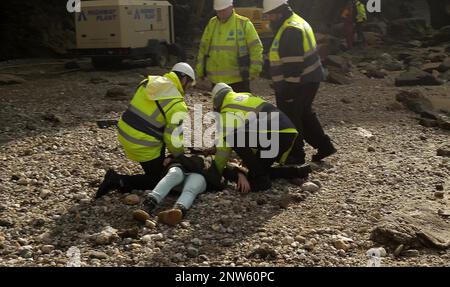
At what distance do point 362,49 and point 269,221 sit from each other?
16.3 metres

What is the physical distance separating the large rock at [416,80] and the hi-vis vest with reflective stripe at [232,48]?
6921mm

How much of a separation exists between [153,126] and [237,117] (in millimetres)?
777

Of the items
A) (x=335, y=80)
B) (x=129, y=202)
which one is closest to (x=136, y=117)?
(x=129, y=202)

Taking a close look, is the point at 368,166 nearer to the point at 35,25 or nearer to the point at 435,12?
the point at 35,25

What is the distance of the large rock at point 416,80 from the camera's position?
42.7 feet

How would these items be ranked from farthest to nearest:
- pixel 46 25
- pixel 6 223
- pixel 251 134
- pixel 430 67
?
pixel 46 25 → pixel 430 67 → pixel 251 134 → pixel 6 223

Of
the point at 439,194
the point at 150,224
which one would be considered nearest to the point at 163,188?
the point at 150,224

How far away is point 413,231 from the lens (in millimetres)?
4555

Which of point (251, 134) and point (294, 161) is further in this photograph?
point (294, 161)

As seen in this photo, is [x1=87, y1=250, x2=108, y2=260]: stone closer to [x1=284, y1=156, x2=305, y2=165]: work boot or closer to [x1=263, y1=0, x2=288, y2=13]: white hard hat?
[x1=284, y1=156, x2=305, y2=165]: work boot

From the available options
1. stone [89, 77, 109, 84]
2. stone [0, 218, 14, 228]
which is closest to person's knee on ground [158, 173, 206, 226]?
stone [0, 218, 14, 228]

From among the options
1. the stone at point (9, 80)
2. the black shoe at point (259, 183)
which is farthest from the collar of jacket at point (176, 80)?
the stone at point (9, 80)

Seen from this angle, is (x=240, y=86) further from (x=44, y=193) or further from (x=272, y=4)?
(x=44, y=193)

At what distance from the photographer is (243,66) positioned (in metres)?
7.03
